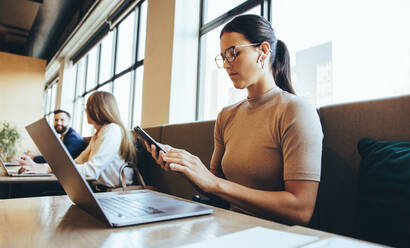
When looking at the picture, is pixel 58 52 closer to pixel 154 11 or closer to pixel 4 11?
pixel 4 11

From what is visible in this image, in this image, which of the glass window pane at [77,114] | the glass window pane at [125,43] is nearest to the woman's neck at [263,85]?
the glass window pane at [125,43]

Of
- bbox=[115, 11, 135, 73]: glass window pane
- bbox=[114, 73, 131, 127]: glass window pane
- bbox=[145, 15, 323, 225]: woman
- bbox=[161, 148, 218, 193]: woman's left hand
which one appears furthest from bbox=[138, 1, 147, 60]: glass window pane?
bbox=[161, 148, 218, 193]: woman's left hand

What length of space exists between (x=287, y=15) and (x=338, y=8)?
0.45 metres

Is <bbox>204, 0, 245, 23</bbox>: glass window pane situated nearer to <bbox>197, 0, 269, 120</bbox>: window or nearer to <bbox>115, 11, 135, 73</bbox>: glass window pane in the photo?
<bbox>197, 0, 269, 120</bbox>: window

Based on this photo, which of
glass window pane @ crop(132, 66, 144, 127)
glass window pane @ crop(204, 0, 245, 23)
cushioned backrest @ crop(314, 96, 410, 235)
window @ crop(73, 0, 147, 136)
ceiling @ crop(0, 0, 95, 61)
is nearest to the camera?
cushioned backrest @ crop(314, 96, 410, 235)

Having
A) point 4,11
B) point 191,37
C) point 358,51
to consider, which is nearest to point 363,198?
point 358,51

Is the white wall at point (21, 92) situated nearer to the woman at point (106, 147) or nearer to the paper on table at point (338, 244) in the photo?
the woman at point (106, 147)

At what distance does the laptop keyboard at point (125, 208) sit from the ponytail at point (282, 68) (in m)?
0.81

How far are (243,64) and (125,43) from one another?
13.8ft

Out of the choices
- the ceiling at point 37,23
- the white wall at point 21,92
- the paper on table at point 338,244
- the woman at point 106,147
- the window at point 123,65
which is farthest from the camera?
the white wall at point 21,92

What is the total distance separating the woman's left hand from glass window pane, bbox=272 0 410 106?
1.27 m

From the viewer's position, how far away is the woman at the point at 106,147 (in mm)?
1932

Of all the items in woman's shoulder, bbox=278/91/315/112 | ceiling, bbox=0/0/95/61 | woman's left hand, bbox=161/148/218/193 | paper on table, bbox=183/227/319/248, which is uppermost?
ceiling, bbox=0/0/95/61

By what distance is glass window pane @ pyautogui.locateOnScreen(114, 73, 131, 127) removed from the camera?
4.39 metres
